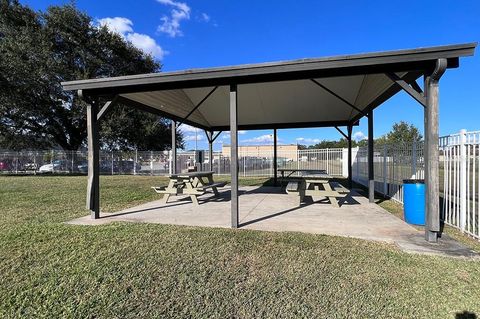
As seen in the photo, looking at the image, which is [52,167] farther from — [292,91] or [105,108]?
[292,91]

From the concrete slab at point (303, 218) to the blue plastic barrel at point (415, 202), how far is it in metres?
0.21

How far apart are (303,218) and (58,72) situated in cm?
2262

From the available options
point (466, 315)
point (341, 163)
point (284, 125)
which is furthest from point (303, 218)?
point (341, 163)

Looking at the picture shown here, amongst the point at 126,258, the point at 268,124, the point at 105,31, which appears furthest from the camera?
the point at 105,31

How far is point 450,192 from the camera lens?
5629 mm

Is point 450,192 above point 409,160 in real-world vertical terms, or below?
below

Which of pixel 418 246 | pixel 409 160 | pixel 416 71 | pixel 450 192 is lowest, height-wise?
pixel 418 246

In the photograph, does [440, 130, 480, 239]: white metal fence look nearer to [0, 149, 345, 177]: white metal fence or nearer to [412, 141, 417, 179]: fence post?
[412, 141, 417, 179]: fence post

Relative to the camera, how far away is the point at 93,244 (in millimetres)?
4473

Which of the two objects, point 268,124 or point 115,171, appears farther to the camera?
point 115,171

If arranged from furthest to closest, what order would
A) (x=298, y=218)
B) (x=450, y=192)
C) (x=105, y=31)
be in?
1. (x=105, y=31)
2. (x=298, y=218)
3. (x=450, y=192)

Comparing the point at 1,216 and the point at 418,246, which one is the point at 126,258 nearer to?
the point at 418,246

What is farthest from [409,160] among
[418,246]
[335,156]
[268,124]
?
[335,156]

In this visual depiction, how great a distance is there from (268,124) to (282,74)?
7817 millimetres
